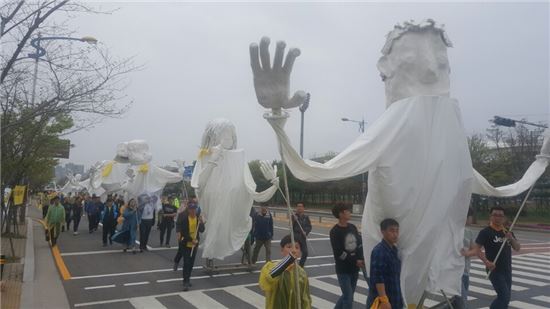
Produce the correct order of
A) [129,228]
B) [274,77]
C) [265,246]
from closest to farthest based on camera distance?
[274,77], [265,246], [129,228]

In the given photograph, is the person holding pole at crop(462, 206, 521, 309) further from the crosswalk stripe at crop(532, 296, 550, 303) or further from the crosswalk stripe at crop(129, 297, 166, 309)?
the crosswalk stripe at crop(129, 297, 166, 309)

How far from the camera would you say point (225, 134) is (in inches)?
437

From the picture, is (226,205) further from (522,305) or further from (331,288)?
(522,305)

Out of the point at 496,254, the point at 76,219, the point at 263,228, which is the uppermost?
the point at 496,254

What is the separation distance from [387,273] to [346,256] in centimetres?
132

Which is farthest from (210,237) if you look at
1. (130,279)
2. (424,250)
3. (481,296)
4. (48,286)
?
(424,250)

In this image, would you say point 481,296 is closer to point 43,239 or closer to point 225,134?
point 225,134

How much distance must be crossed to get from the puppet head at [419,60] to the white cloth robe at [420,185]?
0.54 feet

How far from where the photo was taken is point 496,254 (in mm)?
5855

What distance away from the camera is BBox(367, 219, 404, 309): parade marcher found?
423cm

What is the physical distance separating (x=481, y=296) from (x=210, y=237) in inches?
218

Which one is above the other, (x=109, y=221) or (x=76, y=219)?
(x=109, y=221)

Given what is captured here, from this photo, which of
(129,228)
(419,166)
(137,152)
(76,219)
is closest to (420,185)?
(419,166)

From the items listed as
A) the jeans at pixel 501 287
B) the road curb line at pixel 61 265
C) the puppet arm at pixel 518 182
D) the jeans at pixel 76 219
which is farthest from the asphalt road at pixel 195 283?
the jeans at pixel 76 219
